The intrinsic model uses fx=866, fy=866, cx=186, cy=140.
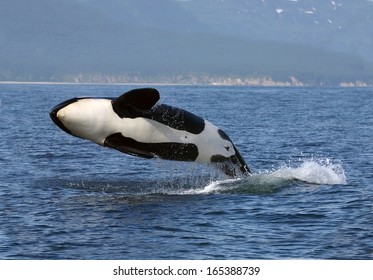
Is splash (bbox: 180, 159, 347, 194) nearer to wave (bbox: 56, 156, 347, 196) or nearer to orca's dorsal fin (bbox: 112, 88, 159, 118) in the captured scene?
wave (bbox: 56, 156, 347, 196)

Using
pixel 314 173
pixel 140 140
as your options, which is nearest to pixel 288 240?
pixel 140 140

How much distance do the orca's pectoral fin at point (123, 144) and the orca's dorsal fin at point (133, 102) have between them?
0.71m

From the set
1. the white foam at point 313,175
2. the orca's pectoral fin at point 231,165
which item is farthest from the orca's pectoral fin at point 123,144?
the white foam at point 313,175

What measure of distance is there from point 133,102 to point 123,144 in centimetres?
138

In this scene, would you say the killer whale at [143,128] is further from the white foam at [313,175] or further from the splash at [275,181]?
the white foam at [313,175]

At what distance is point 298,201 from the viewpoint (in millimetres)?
28562

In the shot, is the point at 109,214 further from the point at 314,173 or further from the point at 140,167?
the point at 140,167

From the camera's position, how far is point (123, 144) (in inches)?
1079

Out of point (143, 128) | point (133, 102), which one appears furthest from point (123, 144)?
point (133, 102)

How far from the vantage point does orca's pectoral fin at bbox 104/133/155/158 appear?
27.2 meters

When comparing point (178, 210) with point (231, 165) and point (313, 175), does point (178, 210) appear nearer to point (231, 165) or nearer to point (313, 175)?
point (231, 165)

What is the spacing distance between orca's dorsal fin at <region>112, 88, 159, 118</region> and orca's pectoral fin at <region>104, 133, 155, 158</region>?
2.31ft

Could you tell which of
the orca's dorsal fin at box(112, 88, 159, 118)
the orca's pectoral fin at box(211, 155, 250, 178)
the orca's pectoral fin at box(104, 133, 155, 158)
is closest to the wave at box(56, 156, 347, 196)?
the orca's pectoral fin at box(211, 155, 250, 178)

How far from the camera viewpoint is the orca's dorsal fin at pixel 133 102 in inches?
1039
